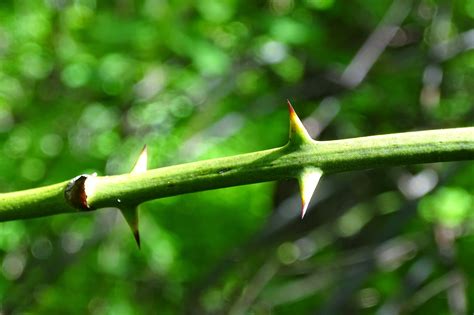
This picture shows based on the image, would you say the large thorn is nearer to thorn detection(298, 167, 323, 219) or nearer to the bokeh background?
thorn detection(298, 167, 323, 219)

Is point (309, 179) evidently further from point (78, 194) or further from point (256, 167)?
point (78, 194)

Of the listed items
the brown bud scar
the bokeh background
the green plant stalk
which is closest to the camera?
the green plant stalk

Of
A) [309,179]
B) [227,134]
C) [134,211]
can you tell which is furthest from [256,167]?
[227,134]

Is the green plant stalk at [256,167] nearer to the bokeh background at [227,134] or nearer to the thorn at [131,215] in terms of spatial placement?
the thorn at [131,215]

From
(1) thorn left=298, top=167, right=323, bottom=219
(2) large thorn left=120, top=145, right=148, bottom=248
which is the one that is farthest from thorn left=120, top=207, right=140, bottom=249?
(1) thorn left=298, top=167, right=323, bottom=219

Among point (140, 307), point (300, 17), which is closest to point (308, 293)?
point (140, 307)

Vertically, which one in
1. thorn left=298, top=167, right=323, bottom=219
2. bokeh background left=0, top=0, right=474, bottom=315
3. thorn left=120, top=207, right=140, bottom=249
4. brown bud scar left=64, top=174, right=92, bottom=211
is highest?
bokeh background left=0, top=0, right=474, bottom=315
